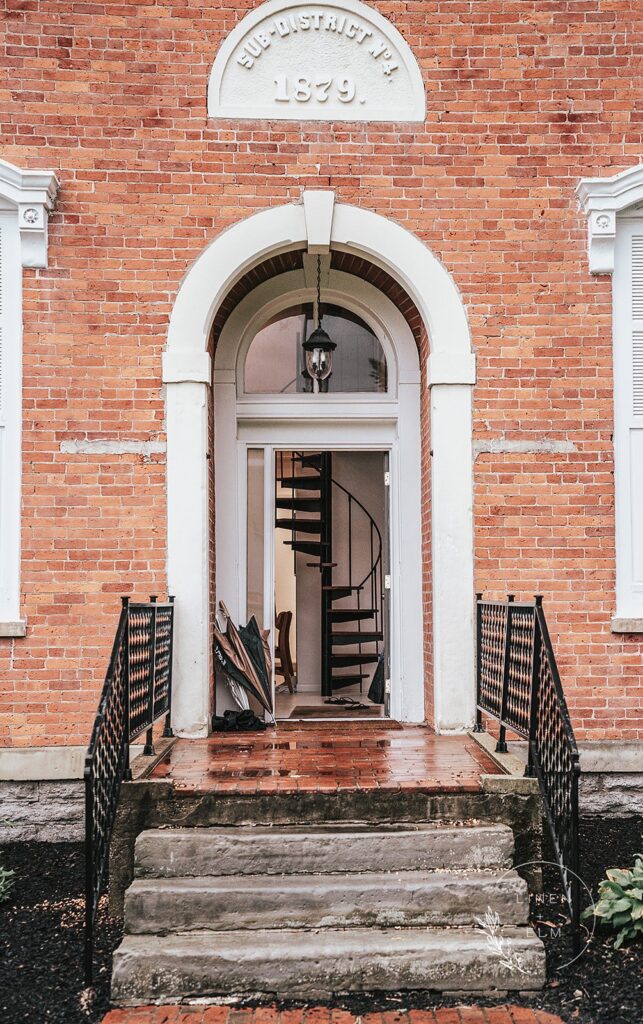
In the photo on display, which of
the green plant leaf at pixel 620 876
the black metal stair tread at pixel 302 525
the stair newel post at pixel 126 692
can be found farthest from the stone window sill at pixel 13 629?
the black metal stair tread at pixel 302 525

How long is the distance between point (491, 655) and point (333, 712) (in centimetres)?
277

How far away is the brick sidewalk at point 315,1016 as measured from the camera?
12.3ft

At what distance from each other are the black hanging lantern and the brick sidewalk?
4567 mm

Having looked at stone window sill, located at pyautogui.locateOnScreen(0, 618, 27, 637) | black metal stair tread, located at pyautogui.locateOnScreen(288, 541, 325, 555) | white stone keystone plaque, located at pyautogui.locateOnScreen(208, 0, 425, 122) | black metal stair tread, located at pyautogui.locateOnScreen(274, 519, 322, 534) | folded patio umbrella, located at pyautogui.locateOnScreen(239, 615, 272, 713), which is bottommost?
folded patio umbrella, located at pyautogui.locateOnScreen(239, 615, 272, 713)

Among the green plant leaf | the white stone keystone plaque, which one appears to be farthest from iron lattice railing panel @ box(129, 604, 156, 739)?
the white stone keystone plaque

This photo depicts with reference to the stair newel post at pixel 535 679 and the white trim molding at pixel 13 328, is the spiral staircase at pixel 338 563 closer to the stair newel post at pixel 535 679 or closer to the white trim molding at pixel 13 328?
the white trim molding at pixel 13 328

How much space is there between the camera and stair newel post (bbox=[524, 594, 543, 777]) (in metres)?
4.59

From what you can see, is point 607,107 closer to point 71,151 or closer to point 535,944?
point 71,151

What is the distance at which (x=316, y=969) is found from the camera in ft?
13.0

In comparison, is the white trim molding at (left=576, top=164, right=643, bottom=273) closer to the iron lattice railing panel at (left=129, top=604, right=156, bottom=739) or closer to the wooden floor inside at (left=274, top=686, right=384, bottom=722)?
the wooden floor inside at (left=274, top=686, right=384, bottom=722)

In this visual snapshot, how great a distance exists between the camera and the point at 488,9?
21.2ft

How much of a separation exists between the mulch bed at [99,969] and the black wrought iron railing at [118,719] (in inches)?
6.4

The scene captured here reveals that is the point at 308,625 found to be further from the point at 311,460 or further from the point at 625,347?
the point at 625,347

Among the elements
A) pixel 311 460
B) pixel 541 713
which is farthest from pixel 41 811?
pixel 311 460
